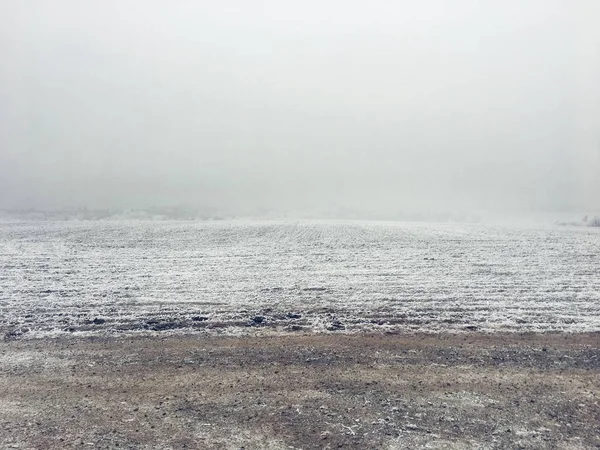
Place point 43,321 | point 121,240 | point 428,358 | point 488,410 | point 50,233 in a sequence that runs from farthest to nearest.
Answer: point 50,233
point 121,240
point 43,321
point 428,358
point 488,410

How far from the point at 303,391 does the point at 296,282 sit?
754 cm

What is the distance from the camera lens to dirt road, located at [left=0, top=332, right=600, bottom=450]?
6.04m

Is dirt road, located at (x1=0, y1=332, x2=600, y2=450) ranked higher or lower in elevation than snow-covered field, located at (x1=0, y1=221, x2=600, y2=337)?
lower

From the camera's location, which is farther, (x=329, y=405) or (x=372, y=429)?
(x=329, y=405)

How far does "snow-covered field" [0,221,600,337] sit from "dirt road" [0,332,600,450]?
3.77 ft

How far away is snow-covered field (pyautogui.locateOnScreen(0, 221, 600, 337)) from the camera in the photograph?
10.9 meters

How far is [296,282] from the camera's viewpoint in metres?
14.7

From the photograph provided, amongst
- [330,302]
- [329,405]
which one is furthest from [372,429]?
[330,302]

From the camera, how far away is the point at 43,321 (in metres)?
10.9

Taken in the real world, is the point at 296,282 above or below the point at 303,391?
above

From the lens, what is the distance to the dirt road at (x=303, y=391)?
238 inches

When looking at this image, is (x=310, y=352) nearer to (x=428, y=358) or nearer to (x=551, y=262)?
(x=428, y=358)

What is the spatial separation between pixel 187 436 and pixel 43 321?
22.7 feet

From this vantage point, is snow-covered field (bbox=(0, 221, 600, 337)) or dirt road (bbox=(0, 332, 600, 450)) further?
snow-covered field (bbox=(0, 221, 600, 337))
